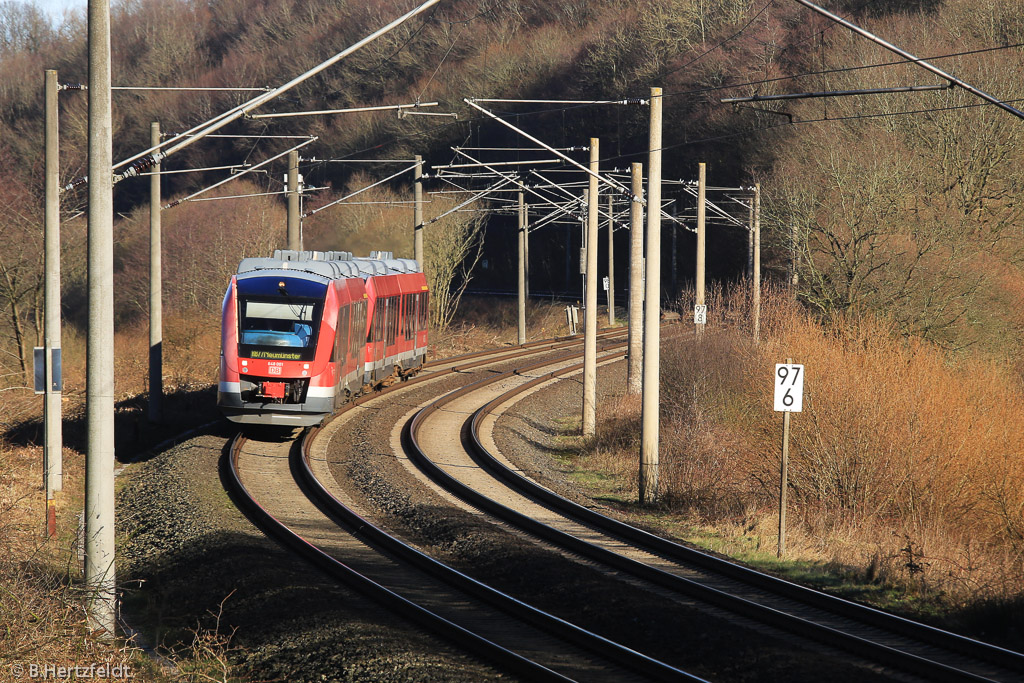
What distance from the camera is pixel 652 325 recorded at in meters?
16.1

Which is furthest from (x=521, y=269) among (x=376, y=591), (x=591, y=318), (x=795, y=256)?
(x=376, y=591)

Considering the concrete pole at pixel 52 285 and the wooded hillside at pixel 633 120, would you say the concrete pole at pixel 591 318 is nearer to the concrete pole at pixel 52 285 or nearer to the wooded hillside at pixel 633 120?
the wooded hillside at pixel 633 120

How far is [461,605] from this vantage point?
10.7 metres

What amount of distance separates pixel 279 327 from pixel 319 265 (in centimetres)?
163

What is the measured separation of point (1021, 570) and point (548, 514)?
632 centimetres

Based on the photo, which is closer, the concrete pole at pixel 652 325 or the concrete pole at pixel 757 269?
the concrete pole at pixel 652 325

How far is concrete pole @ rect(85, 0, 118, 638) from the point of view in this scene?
25.9 feet

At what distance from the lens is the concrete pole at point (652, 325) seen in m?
15.9

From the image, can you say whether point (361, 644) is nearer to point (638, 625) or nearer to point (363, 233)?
point (638, 625)

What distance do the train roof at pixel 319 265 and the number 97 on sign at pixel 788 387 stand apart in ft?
30.8

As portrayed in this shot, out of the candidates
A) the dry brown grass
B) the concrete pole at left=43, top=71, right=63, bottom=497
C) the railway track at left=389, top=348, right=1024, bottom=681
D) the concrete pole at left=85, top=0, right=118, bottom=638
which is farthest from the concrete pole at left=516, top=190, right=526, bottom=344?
the concrete pole at left=85, top=0, right=118, bottom=638

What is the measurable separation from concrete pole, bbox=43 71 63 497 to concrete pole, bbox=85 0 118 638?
6.96 m

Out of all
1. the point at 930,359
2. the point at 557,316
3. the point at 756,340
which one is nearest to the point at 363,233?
the point at 557,316

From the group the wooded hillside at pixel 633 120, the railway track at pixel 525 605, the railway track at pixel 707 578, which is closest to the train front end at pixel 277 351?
the railway track at pixel 525 605
